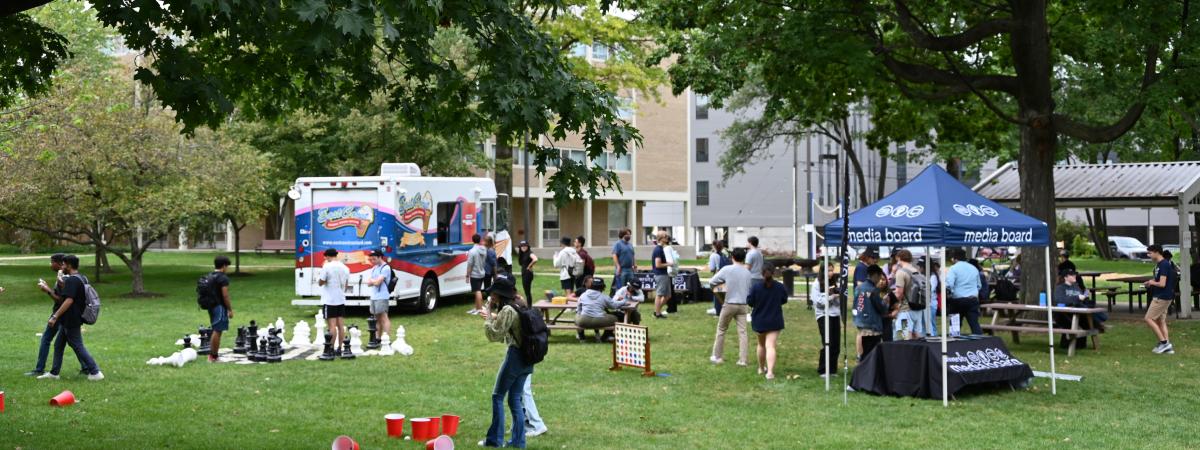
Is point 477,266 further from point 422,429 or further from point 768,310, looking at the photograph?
point 422,429

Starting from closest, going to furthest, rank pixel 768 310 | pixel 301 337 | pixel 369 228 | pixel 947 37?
pixel 768 310 → pixel 301 337 → pixel 947 37 → pixel 369 228

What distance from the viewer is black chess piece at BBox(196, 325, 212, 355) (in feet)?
50.8

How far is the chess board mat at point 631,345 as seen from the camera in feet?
45.9

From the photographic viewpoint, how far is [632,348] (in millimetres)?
14242

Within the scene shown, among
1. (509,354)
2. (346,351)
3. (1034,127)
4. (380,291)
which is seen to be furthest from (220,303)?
(1034,127)

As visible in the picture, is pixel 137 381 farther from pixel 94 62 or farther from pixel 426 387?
pixel 94 62

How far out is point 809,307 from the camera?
25.0 m

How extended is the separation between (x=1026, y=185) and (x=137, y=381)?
50.5 ft

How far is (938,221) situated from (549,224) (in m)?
54.1

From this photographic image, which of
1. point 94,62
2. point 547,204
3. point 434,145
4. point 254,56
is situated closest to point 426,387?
point 254,56

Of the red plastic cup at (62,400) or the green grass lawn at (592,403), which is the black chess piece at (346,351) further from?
the red plastic cup at (62,400)

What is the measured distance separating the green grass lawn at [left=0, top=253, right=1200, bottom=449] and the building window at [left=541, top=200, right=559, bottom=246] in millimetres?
47225

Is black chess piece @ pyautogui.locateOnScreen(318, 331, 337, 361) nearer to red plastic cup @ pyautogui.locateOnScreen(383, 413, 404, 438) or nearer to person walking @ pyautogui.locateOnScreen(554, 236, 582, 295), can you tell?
red plastic cup @ pyautogui.locateOnScreen(383, 413, 404, 438)

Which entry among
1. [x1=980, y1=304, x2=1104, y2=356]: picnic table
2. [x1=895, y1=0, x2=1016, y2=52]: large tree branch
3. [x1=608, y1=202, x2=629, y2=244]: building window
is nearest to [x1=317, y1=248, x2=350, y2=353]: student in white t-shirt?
[x1=980, y1=304, x2=1104, y2=356]: picnic table
